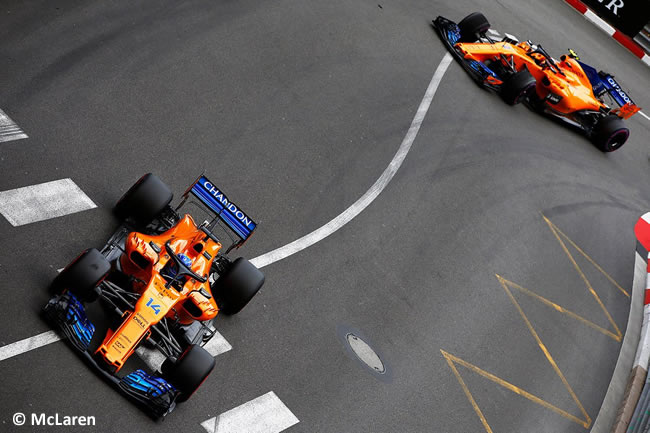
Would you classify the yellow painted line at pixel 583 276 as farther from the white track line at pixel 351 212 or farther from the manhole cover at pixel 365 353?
the manhole cover at pixel 365 353

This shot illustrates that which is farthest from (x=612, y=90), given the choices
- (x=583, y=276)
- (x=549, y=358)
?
(x=549, y=358)

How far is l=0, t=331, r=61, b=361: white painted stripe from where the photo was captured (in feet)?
24.1

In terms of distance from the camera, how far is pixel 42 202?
8859 millimetres

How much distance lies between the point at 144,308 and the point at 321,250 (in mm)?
3497

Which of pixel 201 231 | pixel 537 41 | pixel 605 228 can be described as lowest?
pixel 201 231

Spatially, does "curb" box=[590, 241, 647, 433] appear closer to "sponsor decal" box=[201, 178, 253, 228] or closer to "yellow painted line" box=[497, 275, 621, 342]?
"yellow painted line" box=[497, 275, 621, 342]

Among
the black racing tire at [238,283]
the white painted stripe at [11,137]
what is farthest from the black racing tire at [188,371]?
the white painted stripe at [11,137]

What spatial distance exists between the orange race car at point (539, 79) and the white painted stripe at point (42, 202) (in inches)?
380

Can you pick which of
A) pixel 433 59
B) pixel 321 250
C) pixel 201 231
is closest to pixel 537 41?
pixel 433 59

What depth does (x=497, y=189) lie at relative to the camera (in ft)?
45.7

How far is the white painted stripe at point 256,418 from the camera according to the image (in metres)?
8.00

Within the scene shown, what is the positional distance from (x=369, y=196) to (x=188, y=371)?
208 inches

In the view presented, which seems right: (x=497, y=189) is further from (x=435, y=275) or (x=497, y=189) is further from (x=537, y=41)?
(x=537, y=41)

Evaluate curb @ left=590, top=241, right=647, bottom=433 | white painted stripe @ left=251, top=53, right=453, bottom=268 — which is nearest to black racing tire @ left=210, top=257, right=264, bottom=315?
white painted stripe @ left=251, top=53, right=453, bottom=268
